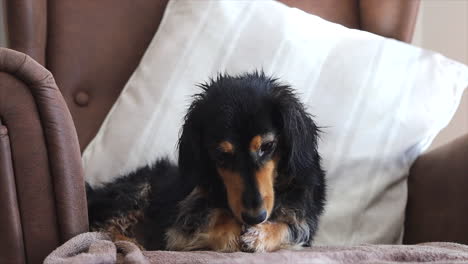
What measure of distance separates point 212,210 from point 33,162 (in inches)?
15.8

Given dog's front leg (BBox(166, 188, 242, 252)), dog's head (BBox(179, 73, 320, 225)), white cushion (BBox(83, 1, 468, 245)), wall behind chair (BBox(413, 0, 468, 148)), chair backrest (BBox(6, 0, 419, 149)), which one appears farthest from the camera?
wall behind chair (BBox(413, 0, 468, 148))

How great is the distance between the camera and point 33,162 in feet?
3.58

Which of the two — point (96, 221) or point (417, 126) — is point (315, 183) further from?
point (96, 221)

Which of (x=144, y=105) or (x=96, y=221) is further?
(x=144, y=105)

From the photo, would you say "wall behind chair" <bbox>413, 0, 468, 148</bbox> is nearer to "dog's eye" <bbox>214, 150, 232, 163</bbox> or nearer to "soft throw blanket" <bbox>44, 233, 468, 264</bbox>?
"soft throw blanket" <bbox>44, 233, 468, 264</bbox>

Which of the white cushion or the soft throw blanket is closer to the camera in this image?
the soft throw blanket

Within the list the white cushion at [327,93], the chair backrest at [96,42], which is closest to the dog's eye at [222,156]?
the white cushion at [327,93]

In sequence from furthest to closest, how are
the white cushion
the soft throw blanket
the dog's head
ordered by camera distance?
1. the white cushion
2. the dog's head
3. the soft throw blanket

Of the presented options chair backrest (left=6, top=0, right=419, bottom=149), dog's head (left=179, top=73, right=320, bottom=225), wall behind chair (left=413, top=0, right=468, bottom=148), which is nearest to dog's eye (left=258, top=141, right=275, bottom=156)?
dog's head (left=179, top=73, right=320, bottom=225)

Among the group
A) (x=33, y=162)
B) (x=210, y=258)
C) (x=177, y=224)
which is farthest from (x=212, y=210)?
(x=33, y=162)

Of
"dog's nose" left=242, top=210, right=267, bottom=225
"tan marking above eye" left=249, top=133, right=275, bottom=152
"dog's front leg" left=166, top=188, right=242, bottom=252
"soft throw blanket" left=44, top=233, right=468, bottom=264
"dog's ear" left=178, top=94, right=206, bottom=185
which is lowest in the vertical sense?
"dog's front leg" left=166, top=188, right=242, bottom=252

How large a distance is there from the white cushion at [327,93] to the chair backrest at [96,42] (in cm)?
9

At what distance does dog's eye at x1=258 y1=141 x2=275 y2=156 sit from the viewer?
1160 millimetres

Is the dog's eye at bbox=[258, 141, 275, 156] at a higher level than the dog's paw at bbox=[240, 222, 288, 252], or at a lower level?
higher
